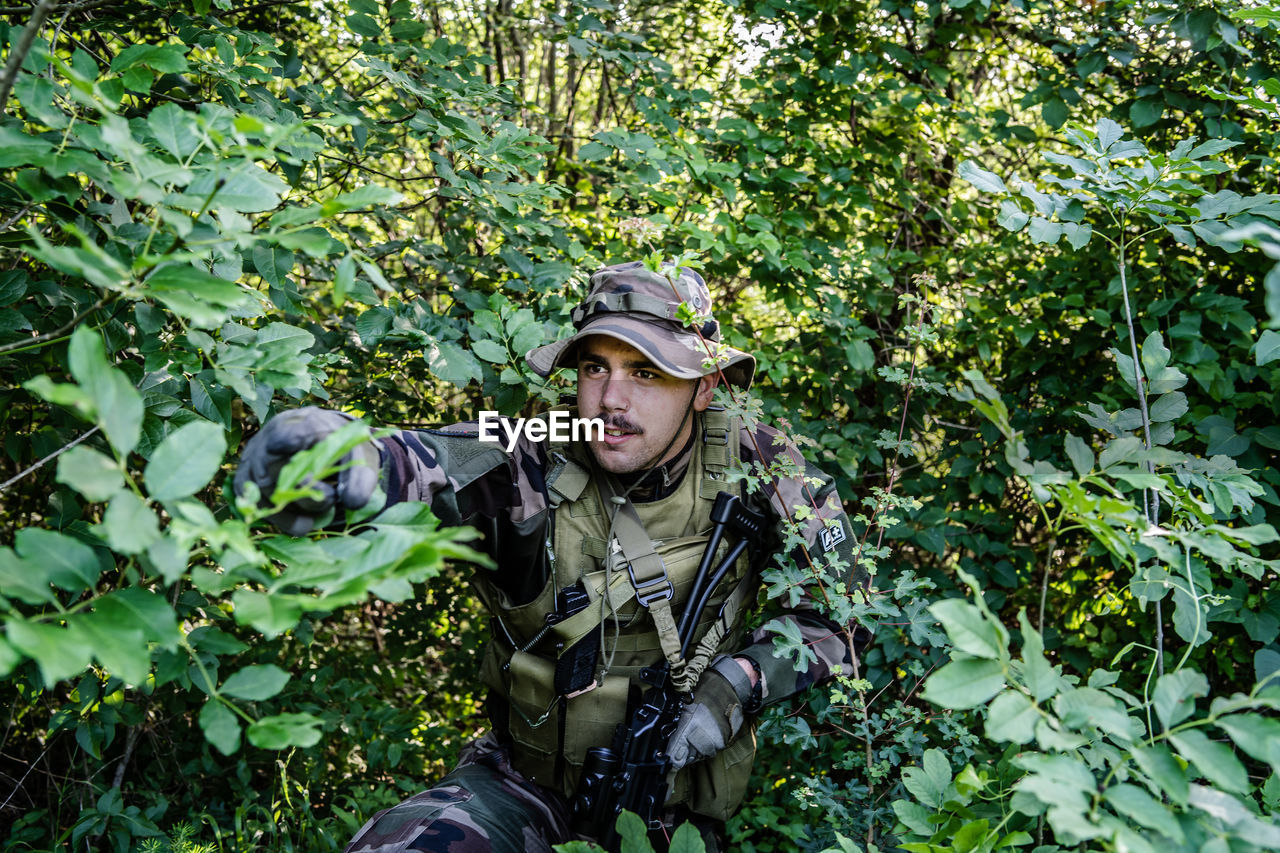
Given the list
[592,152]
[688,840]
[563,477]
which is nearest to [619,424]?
[563,477]

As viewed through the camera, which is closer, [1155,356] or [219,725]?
[219,725]

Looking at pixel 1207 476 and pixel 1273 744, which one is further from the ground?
pixel 1273 744

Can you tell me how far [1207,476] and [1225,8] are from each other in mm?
1662

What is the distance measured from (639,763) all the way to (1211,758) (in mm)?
1435

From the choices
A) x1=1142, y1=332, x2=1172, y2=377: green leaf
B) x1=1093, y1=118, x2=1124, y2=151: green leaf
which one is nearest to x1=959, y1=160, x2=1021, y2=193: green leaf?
x1=1093, y1=118, x2=1124, y2=151: green leaf

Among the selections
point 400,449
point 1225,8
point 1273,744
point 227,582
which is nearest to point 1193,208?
point 1273,744

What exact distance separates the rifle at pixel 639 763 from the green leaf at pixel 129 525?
1517 millimetres

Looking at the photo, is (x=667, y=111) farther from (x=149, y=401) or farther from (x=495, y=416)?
(x=149, y=401)

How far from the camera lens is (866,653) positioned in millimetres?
2730

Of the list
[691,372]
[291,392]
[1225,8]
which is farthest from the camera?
[1225,8]

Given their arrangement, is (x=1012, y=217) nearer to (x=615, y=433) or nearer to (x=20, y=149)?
(x=615, y=433)

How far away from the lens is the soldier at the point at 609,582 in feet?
6.95

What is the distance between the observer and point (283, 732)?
86 cm

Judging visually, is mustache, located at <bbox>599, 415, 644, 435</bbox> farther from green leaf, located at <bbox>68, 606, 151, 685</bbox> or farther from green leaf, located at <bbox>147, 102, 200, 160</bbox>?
green leaf, located at <bbox>68, 606, 151, 685</bbox>
